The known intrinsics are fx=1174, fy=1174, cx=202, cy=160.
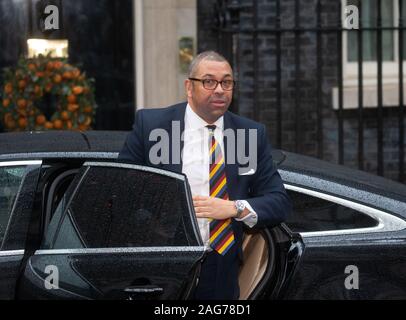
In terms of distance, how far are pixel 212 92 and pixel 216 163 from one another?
1.00 ft

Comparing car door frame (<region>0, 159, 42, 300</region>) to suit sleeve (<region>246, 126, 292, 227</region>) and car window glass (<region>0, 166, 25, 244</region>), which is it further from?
suit sleeve (<region>246, 126, 292, 227</region>)

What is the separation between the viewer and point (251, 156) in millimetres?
5066

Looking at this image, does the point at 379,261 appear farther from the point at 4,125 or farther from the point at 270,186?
the point at 4,125

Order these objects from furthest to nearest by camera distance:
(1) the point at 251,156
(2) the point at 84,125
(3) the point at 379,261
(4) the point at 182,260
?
(2) the point at 84,125 → (3) the point at 379,261 → (1) the point at 251,156 → (4) the point at 182,260

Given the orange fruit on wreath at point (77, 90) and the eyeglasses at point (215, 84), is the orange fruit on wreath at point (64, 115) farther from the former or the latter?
the eyeglasses at point (215, 84)

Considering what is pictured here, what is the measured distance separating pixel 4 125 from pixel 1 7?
3.62ft

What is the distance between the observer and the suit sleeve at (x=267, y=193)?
4.90m

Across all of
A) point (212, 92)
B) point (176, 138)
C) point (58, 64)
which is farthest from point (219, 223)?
point (58, 64)

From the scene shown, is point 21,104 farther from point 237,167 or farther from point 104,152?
point 237,167

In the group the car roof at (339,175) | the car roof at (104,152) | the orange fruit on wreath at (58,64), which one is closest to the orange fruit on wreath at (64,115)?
the orange fruit on wreath at (58,64)

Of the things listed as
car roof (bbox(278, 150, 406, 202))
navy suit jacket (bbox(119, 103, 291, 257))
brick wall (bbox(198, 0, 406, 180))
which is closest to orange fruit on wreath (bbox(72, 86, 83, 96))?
brick wall (bbox(198, 0, 406, 180))

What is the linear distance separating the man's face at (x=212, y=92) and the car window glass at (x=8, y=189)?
0.86 m

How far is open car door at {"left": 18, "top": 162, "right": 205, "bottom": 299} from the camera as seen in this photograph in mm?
4773

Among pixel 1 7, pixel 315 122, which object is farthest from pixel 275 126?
pixel 1 7
